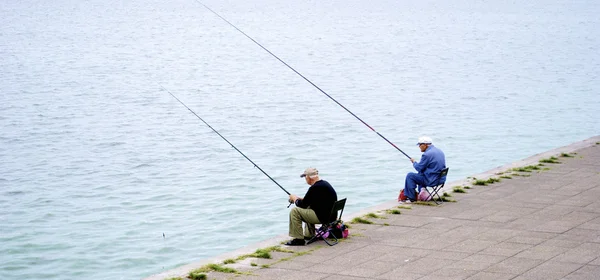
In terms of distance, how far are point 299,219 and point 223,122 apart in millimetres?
17622

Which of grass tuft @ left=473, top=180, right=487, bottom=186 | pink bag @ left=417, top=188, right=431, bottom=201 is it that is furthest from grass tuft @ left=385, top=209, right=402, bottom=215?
grass tuft @ left=473, top=180, right=487, bottom=186

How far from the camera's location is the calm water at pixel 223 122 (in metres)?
16.0

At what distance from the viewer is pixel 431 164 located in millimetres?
13117

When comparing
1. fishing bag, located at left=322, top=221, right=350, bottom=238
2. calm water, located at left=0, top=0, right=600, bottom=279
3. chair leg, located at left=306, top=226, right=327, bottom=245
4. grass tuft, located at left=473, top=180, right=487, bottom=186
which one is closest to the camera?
chair leg, located at left=306, top=226, right=327, bottom=245

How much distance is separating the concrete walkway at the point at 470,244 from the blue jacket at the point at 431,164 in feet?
1.48

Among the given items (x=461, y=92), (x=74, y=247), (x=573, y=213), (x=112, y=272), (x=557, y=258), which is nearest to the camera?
(x=557, y=258)

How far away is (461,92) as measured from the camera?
3678 cm

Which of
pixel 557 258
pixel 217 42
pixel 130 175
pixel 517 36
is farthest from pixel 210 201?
pixel 517 36

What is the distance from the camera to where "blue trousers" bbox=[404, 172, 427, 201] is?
13.3m

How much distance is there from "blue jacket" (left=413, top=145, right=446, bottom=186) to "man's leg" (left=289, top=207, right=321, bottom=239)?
8.43 ft

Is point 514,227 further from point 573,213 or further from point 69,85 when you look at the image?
point 69,85

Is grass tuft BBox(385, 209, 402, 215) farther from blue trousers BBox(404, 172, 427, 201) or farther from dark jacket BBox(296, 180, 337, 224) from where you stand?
dark jacket BBox(296, 180, 337, 224)

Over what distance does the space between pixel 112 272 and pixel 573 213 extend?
6.42 meters

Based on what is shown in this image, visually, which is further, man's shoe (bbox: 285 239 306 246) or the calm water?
the calm water
